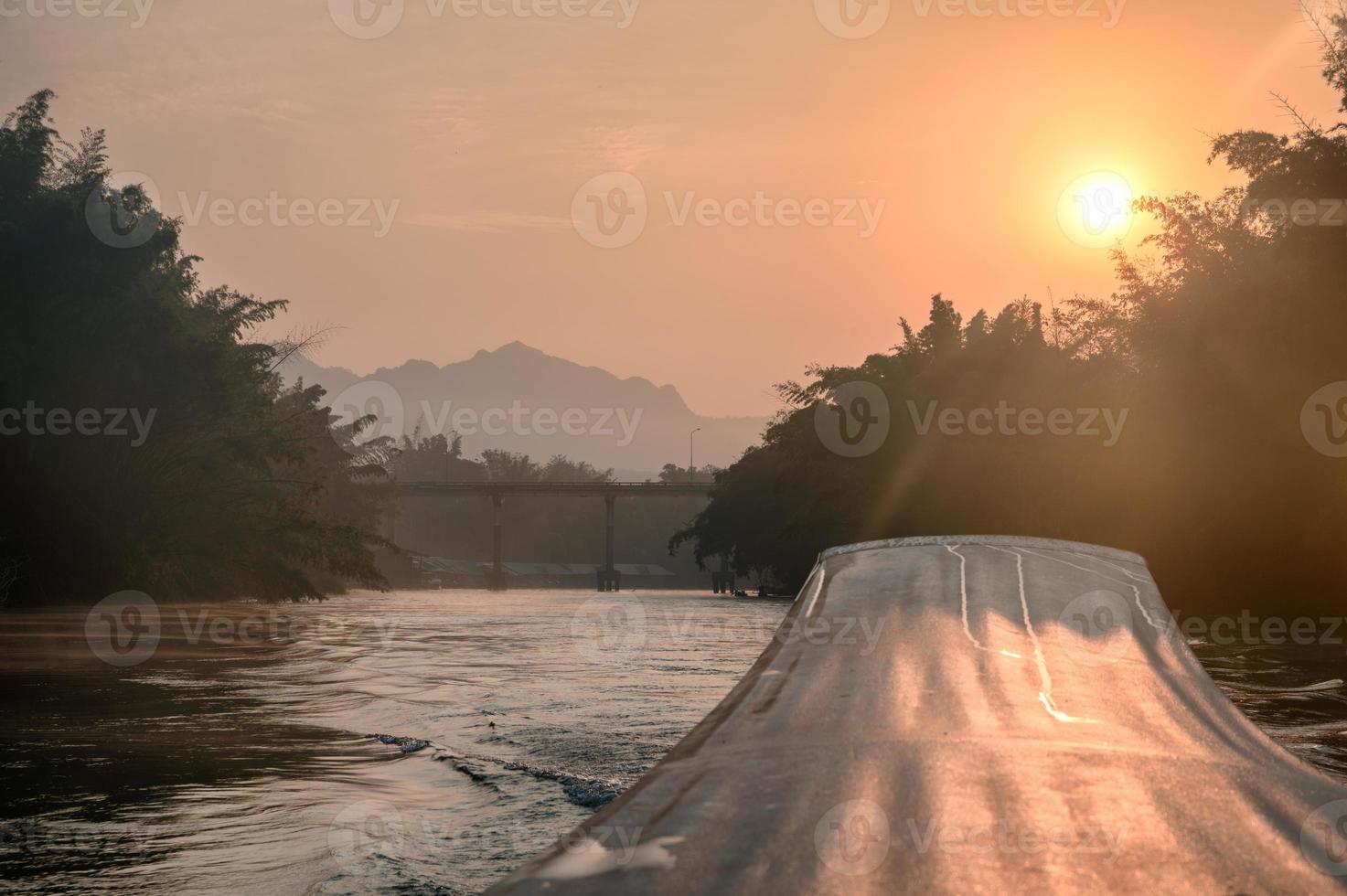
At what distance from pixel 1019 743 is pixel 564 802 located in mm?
3802

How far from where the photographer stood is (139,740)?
907cm

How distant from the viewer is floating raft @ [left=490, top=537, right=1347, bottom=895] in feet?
10.0

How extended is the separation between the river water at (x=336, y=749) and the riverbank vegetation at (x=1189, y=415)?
32.2ft

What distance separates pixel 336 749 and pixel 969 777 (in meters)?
6.36

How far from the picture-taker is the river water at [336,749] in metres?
5.59

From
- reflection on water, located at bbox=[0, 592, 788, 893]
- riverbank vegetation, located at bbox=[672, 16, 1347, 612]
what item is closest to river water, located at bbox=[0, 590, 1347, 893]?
reflection on water, located at bbox=[0, 592, 788, 893]

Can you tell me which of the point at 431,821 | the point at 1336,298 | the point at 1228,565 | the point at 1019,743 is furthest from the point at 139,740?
the point at 1228,565

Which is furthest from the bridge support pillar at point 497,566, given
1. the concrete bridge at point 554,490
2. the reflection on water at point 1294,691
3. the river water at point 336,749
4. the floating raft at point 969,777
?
the floating raft at point 969,777

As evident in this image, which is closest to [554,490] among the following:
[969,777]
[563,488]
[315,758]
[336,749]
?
[563,488]

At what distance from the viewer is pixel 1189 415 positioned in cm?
3114

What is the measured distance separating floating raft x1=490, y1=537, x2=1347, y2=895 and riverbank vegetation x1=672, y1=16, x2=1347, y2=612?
24.8 meters

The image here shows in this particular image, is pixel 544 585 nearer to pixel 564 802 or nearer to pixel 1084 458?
pixel 1084 458

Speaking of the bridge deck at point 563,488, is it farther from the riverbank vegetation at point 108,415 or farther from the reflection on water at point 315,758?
the reflection on water at point 315,758

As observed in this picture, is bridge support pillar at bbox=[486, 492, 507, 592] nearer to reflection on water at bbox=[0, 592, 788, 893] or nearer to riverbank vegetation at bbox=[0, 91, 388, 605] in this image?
riverbank vegetation at bbox=[0, 91, 388, 605]
